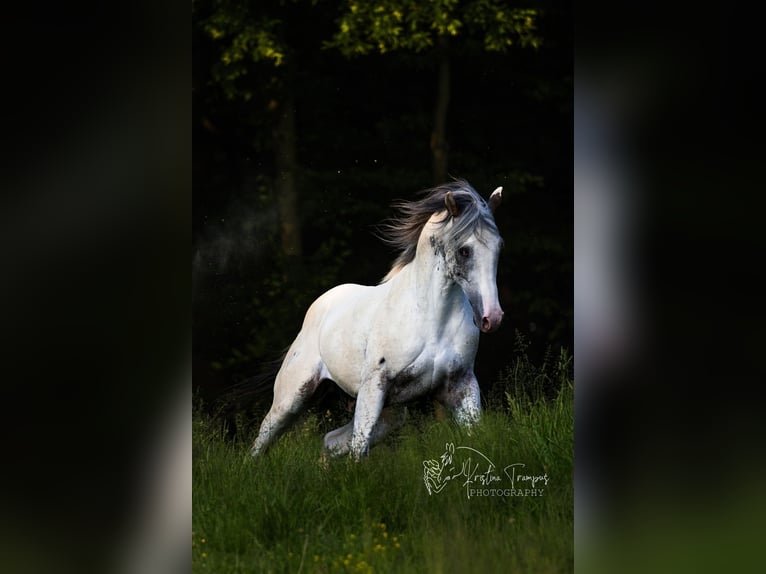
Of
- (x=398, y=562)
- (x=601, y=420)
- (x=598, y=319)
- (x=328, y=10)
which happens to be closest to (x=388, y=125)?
(x=328, y=10)

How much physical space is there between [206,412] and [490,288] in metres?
1.40

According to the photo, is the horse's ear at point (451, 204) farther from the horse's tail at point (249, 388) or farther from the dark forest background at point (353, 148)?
the horse's tail at point (249, 388)

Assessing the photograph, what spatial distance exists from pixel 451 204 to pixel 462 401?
88 centimetres

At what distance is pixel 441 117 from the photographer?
464 cm

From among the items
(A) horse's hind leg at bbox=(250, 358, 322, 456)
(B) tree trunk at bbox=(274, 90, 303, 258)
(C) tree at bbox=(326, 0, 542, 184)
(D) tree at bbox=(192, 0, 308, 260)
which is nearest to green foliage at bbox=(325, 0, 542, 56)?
(C) tree at bbox=(326, 0, 542, 184)

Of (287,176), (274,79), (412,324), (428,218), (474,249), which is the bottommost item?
(412,324)

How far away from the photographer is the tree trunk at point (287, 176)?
15.3 feet

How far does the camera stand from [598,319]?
14.7ft

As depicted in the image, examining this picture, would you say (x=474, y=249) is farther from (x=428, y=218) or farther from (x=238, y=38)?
(x=238, y=38)

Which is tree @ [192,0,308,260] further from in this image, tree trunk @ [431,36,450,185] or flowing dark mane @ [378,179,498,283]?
tree trunk @ [431,36,450,185]

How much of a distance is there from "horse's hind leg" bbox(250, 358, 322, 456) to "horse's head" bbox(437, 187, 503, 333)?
79 centimetres

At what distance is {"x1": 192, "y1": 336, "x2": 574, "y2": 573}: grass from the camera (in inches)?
171

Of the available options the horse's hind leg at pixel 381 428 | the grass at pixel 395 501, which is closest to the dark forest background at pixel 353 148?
the grass at pixel 395 501
